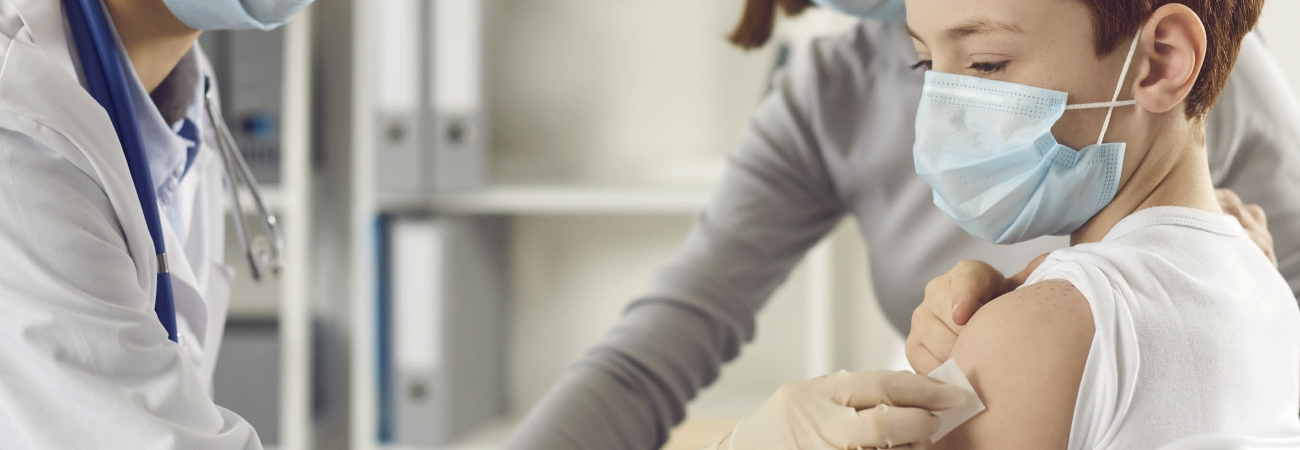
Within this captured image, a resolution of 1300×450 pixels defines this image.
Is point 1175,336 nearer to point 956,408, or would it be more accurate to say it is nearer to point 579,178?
point 956,408

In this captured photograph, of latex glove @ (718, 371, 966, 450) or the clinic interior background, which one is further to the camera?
the clinic interior background

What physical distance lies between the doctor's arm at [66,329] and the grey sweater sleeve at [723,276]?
1.38ft

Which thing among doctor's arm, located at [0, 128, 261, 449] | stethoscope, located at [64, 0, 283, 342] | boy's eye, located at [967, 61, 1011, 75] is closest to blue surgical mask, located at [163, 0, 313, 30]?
stethoscope, located at [64, 0, 283, 342]

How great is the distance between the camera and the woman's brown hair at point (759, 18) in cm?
111

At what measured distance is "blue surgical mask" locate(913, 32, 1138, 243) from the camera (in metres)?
0.68

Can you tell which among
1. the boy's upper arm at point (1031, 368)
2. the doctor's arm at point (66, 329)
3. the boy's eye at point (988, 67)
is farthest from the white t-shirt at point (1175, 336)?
the doctor's arm at point (66, 329)

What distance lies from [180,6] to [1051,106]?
697mm

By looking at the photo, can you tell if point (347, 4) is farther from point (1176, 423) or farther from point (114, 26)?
point (1176, 423)

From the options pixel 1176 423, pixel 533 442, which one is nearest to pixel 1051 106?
pixel 1176 423

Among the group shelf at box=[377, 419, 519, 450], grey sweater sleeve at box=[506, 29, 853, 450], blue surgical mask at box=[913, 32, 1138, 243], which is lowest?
shelf at box=[377, 419, 519, 450]

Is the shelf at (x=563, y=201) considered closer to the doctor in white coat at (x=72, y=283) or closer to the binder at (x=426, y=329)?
the binder at (x=426, y=329)

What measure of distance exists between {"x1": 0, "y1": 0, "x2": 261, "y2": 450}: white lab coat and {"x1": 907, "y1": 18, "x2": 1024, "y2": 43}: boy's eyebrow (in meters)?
0.60

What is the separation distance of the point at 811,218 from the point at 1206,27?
588 millimetres

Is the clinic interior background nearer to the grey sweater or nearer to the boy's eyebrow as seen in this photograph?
the grey sweater
